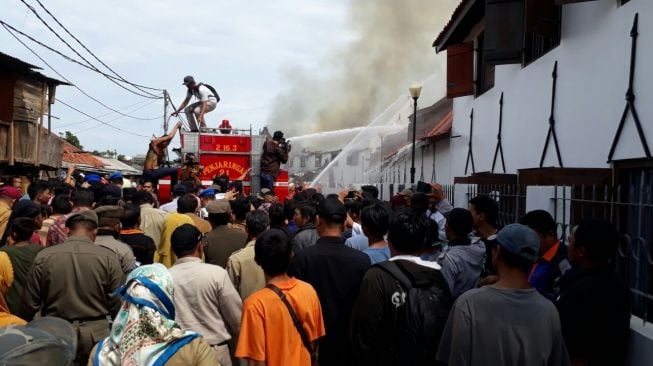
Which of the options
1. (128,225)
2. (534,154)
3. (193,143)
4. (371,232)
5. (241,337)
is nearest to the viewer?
(241,337)

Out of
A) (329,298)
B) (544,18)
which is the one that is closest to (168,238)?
(329,298)

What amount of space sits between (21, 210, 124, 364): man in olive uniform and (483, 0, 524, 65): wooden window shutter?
737 cm

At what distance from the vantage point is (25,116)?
1683 cm

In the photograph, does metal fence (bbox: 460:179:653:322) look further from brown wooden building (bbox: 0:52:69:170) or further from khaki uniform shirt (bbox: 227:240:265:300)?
brown wooden building (bbox: 0:52:69:170)

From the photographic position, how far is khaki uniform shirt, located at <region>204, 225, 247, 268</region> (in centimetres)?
542

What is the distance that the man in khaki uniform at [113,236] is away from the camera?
4.63 metres

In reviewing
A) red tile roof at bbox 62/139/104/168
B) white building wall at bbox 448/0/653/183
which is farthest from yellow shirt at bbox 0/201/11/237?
red tile roof at bbox 62/139/104/168

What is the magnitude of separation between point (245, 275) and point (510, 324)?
2.21m

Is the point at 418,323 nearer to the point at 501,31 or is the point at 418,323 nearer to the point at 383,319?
the point at 383,319

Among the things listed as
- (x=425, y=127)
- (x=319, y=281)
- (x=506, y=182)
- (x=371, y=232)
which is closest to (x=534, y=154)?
(x=506, y=182)

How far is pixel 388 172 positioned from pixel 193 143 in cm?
1351

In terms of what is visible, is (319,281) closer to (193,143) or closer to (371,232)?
(371,232)

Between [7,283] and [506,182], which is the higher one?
[506,182]

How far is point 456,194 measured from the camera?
38.2 feet
